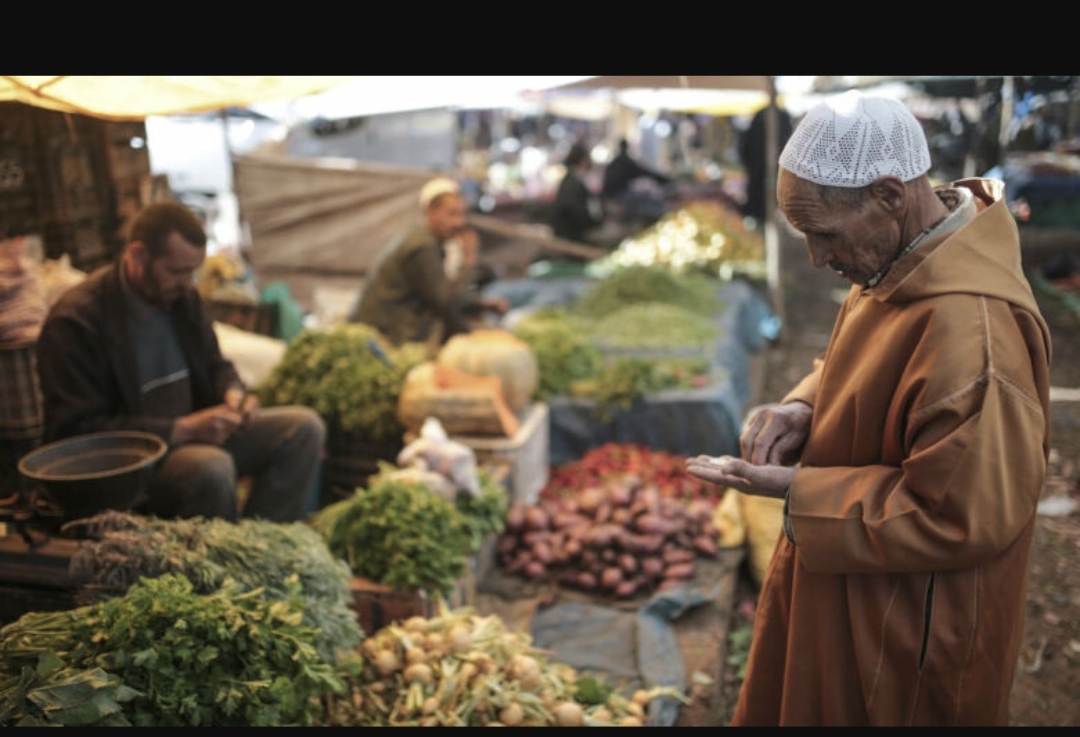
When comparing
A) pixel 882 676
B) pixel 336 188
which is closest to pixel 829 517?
pixel 882 676

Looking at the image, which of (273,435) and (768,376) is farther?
(768,376)

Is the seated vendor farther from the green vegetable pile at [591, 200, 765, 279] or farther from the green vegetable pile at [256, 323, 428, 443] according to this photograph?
the green vegetable pile at [591, 200, 765, 279]

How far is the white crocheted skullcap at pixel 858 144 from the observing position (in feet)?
6.09

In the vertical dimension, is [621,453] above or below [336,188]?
below

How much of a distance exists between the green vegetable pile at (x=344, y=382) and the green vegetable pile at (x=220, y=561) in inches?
70.3

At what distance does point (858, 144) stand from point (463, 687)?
217 cm

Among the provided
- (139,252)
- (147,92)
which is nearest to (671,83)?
(147,92)

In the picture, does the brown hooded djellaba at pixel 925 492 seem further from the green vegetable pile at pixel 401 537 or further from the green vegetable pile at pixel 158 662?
the green vegetable pile at pixel 401 537

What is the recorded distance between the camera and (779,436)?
232 cm

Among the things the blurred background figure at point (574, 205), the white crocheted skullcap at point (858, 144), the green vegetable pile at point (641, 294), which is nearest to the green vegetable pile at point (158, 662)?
the white crocheted skullcap at point (858, 144)

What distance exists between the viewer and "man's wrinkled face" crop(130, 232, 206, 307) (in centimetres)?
307

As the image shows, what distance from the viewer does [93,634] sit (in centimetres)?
235
